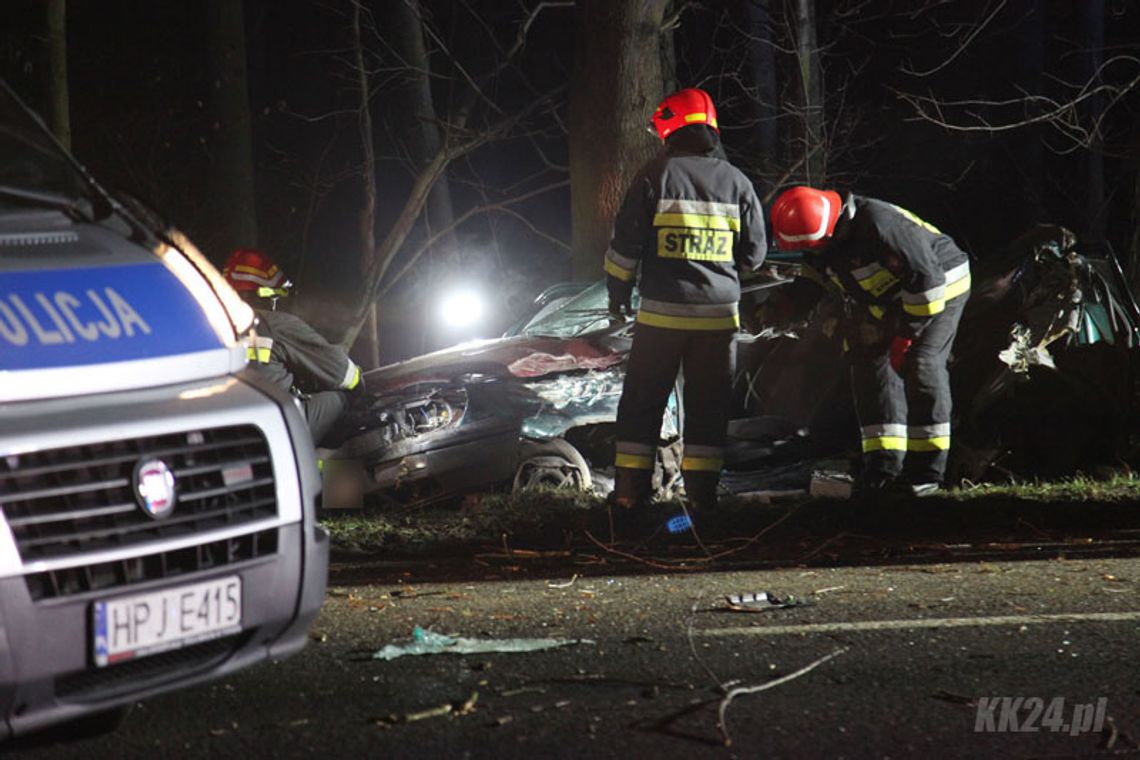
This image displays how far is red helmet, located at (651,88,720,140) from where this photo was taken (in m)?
6.84

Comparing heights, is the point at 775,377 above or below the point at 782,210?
below

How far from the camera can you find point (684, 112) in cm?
684

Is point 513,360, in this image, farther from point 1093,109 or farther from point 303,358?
point 1093,109

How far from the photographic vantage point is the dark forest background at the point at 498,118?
10312 mm

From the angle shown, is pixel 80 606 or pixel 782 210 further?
pixel 782 210

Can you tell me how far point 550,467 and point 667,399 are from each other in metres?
0.81

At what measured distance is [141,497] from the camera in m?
2.98

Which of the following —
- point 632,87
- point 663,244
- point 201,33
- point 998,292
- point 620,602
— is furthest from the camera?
point 201,33

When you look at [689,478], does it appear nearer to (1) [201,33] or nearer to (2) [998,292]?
(2) [998,292]

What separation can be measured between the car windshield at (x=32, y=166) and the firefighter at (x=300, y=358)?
2986 millimetres

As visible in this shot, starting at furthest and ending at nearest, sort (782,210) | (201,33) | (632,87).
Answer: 1. (201,33)
2. (632,87)
3. (782,210)

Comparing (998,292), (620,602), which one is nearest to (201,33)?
(998,292)

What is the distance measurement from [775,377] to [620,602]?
3.46m

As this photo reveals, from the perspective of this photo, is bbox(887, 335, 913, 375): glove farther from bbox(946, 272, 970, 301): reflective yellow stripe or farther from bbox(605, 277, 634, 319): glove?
bbox(605, 277, 634, 319): glove
